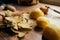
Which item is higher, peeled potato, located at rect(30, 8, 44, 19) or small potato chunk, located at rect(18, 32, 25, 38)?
peeled potato, located at rect(30, 8, 44, 19)

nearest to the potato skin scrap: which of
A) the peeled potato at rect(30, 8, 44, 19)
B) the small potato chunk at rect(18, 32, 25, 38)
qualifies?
the small potato chunk at rect(18, 32, 25, 38)

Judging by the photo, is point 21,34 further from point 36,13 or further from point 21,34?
point 36,13

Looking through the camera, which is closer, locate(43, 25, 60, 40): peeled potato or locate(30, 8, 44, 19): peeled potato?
locate(43, 25, 60, 40): peeled potato

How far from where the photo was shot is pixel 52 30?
45cm

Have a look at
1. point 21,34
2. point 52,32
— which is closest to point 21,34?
point 21,34

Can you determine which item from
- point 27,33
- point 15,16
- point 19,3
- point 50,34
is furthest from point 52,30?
point 19,3

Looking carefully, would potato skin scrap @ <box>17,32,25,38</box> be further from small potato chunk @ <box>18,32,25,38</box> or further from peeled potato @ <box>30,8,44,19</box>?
peeled potato @ <box>30,8,44,19</box>

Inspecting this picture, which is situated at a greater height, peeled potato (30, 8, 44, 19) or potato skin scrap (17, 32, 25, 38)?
peeled potato (30, 8, 44, 19)

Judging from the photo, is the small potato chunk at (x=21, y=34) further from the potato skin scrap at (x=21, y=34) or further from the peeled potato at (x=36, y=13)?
the peeled potato at (x=36, y=13)

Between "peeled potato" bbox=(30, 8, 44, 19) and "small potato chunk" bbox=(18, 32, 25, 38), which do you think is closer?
"small potato chunk" bbox=(18, 32, 25, 38)

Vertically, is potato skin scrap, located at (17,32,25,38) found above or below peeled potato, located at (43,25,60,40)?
below

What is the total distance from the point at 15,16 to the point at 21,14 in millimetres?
44

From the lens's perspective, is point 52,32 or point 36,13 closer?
point 52,32

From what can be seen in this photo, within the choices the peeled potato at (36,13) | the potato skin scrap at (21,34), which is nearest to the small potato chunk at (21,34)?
the potato skin scrap at (21,34)
